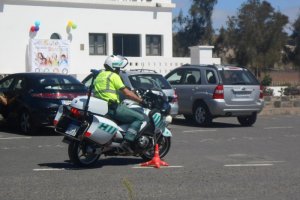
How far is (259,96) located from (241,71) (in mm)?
874

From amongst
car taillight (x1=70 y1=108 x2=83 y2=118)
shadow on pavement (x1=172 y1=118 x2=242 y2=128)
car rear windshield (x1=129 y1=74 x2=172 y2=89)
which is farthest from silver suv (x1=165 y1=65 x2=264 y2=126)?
car taillight (x1=70 y1=108 x2=83 y2=118)

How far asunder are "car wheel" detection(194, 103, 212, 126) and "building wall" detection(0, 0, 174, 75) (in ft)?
45.5

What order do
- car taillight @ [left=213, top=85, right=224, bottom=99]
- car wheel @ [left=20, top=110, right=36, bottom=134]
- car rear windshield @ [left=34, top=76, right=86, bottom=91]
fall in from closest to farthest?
car wheel @ [left=20, top=110, right=36, bottom=134] < car rear windshield @ [left=34, top=76, right=86, bottom=91] < car taillight @ [left=213, top=85, right=224, bottom=99]

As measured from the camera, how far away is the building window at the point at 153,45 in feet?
123

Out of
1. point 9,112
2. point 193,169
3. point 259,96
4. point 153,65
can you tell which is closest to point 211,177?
point 193,169

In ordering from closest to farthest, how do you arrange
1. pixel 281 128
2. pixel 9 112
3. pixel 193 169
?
pixel 193 169, pixel 9 112, pixel 281 128

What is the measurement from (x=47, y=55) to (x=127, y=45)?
6.33 metres

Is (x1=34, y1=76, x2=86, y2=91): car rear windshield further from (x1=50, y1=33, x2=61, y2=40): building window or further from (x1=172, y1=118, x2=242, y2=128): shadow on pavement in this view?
(x1=50, y1=33, x2=61, y2=40): building window

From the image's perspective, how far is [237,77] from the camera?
64.6 ft

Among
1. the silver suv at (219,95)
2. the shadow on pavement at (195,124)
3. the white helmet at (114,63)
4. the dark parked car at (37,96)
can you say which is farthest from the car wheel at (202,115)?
the white helmet at (114,63)

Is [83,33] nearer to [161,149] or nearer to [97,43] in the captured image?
[97,43]

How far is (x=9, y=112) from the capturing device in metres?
17.5

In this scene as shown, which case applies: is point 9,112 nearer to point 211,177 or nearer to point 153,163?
point 153,163

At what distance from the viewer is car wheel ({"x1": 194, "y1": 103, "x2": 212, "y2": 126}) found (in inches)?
768
